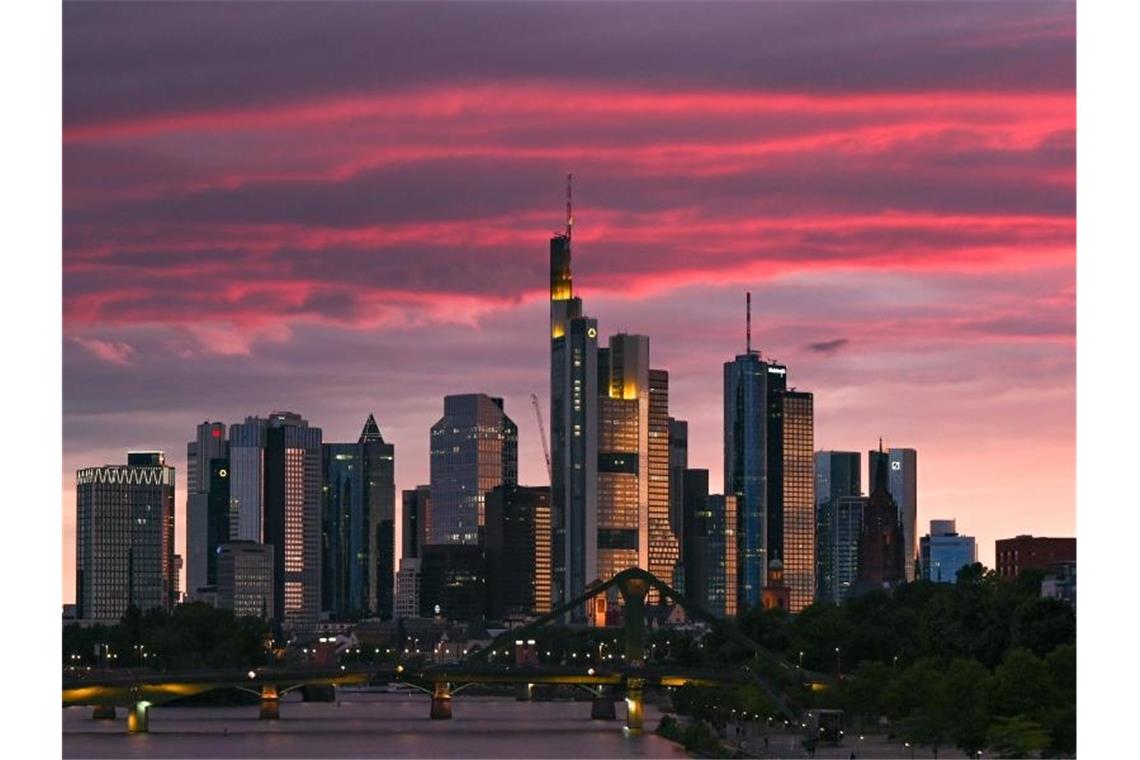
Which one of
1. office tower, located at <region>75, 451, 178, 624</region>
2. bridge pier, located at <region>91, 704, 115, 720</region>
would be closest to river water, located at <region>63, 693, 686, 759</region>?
bridge pier, located at <region>91, 704, 115, 720</region>

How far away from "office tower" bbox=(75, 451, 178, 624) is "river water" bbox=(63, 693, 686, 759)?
76700mm

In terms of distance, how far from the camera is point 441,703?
84875 millimetres

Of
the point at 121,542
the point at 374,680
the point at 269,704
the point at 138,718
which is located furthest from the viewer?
the point at 121,542

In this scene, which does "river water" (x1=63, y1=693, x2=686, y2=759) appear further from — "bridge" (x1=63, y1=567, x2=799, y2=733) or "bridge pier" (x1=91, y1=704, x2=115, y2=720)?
"bridge" (x1=63, y1=567, x2=799, y2=733)

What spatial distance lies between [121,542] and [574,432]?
3704 centimetres

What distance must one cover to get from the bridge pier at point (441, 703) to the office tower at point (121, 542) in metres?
90.3

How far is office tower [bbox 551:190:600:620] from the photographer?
189 meters

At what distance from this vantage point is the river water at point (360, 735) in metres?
61.0

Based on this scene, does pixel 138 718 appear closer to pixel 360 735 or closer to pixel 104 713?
pixel 360 735

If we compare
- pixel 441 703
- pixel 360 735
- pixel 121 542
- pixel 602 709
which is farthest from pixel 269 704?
pixel 121 542

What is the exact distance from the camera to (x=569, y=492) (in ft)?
625
